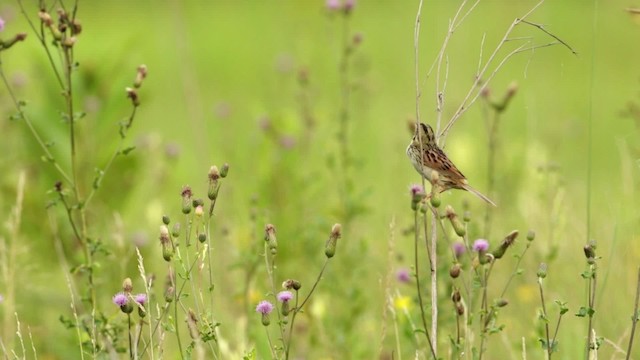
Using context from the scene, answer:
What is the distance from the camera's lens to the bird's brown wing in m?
2.87

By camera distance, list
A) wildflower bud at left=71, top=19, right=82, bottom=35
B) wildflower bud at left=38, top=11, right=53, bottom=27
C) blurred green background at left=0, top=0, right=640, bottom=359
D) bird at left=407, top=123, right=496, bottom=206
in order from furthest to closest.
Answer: blurred green background at left=0, top=0, right=640, bottom=359, wildflower bud at left=71, top=19, right=82, bottom=35, wildflower bud at left=38, top=11, right=53, bottom=27, bird at left=407, top=123, right=496, bottom=206

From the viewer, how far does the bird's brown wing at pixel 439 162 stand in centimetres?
287

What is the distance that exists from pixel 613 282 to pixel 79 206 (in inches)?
112

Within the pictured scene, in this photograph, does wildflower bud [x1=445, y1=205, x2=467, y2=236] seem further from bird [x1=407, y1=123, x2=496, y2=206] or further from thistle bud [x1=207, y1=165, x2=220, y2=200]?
thistle bud [x1=207, y1=165, x2=220, y2=200]

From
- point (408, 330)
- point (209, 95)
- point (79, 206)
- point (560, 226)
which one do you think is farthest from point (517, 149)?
point (209, 95)

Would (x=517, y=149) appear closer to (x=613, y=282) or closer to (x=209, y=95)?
(x=613, y=282)

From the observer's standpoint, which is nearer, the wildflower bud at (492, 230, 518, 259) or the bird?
the wildflower bud at (492, 230, 518, 259)

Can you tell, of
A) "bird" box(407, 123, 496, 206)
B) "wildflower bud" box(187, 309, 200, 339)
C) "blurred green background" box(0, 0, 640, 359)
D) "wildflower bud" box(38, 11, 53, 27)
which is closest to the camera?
"wildflower bud" box(187, 309, 200, 339)

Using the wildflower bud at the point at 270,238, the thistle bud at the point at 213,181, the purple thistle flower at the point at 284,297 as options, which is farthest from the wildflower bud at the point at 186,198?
the purple thistle flower at the point at 284,297

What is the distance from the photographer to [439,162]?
9.42 feet

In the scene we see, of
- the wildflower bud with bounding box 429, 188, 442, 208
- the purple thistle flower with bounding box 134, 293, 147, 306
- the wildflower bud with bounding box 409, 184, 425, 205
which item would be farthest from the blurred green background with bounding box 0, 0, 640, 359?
the purple thistle flower with bounding box 134, 293, 147, 306

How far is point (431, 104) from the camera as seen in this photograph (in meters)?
9.59

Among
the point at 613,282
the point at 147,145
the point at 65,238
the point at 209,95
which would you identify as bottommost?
the point at 613,282

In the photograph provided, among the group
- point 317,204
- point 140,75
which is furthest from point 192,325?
point 317,204
